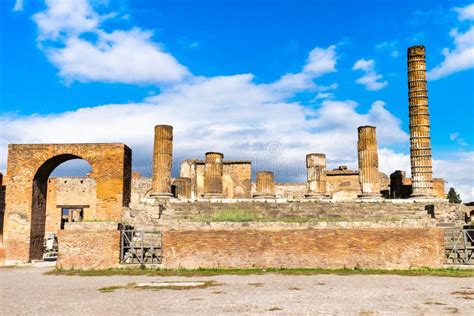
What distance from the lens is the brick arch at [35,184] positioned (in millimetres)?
15961

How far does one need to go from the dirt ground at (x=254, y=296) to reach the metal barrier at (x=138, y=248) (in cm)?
184

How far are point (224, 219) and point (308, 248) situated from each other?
2.72 meters

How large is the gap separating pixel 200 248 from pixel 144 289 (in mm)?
3753

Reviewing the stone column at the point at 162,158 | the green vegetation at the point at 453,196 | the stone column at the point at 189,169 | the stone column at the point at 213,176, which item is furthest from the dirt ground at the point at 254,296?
the green vegetation at the point at 453,196

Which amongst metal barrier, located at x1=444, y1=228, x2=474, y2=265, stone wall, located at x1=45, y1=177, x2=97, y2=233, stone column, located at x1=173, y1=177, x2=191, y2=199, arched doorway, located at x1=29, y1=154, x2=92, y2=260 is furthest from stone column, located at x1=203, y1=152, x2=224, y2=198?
stone wall, located at x1=45, y1=177, x2=97, y2=233

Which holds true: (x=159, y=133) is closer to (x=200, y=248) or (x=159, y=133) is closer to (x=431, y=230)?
(x=200, y=248)

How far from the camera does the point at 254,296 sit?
A: 7.62 metres

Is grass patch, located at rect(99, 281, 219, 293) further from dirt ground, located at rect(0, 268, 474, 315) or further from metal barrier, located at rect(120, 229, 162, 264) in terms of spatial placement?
metal barrier, located at rect(120, 229, 162, 264)

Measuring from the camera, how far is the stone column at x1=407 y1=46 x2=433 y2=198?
20.7m

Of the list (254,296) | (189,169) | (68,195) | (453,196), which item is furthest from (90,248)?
(453,196)

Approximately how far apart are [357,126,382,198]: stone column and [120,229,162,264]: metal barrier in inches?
426

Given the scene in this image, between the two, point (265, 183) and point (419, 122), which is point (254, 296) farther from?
point (419, 122)

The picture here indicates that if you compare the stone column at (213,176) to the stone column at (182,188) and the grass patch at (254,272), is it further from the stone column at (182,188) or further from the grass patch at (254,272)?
the grass patch at (254,272)

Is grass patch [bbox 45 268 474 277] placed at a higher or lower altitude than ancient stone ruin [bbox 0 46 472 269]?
lower
